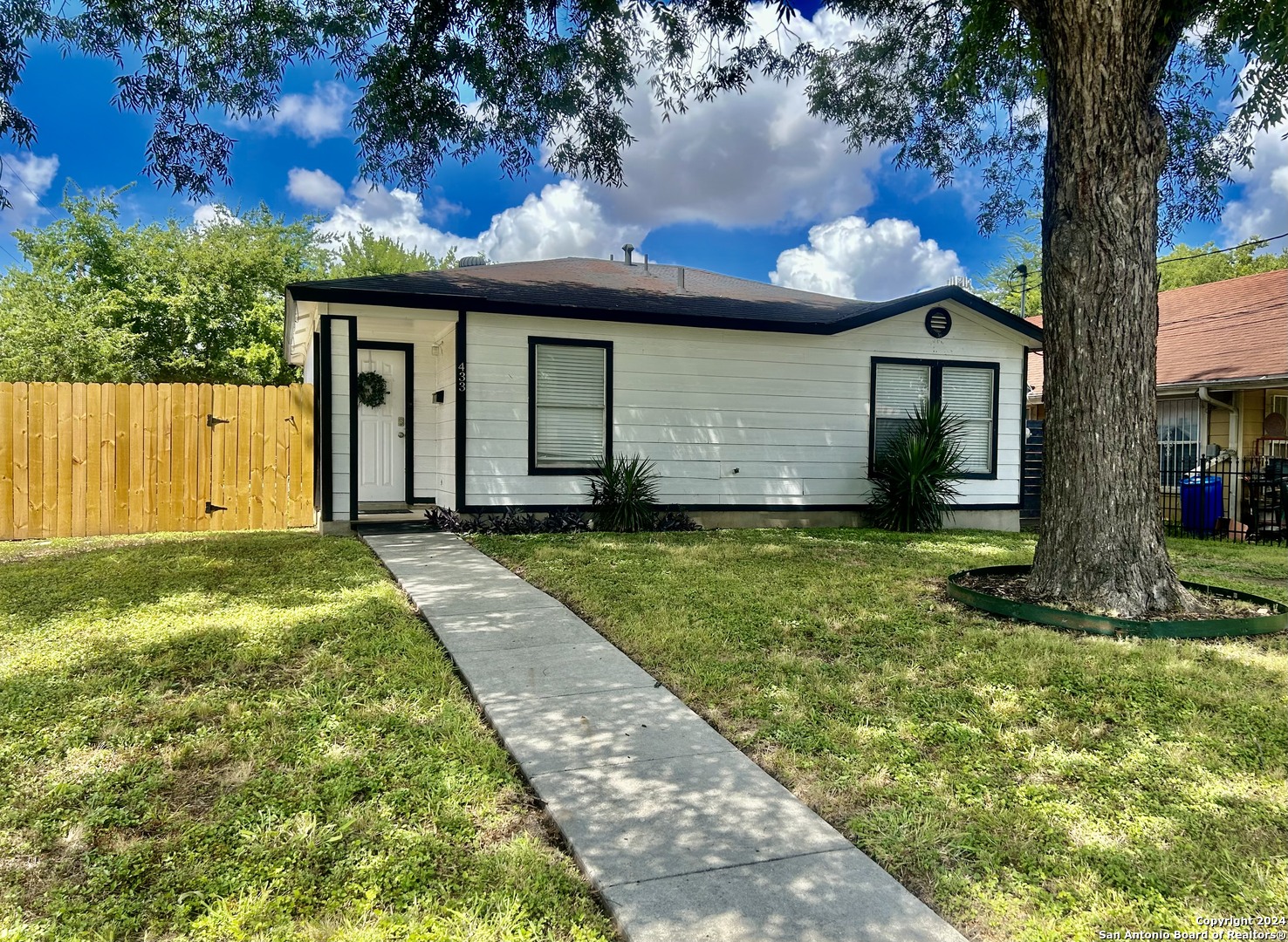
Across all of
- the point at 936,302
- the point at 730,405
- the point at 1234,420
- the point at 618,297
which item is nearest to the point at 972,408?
the point at 936,302

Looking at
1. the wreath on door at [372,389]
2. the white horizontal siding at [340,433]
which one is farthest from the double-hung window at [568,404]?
the wreath on door at [372,389]

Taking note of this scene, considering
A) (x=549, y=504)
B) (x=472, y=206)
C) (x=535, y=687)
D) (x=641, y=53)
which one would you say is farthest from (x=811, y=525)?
(x=472, y=206)

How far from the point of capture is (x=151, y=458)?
8906 millimetres

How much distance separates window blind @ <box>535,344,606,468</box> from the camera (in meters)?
8.98

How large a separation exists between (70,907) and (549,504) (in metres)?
7.10

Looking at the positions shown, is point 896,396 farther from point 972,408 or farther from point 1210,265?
point 1210,265

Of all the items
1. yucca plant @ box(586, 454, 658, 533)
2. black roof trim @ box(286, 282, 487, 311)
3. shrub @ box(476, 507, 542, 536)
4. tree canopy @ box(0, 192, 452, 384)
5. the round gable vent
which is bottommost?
shrub @ box(476, 507, 542, 536)

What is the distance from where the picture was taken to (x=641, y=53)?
29.7ft

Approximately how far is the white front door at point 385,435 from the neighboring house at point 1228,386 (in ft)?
34.5

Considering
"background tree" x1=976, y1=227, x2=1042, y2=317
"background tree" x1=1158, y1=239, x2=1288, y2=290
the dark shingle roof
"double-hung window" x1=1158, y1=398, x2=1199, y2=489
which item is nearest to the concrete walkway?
the dark shingle roof

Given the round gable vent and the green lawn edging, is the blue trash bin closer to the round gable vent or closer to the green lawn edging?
the round gable vent

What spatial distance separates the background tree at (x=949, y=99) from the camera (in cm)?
482

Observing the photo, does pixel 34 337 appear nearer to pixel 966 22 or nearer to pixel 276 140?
pixel 276 140

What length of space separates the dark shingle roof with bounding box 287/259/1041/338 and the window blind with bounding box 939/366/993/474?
829 millimetres
